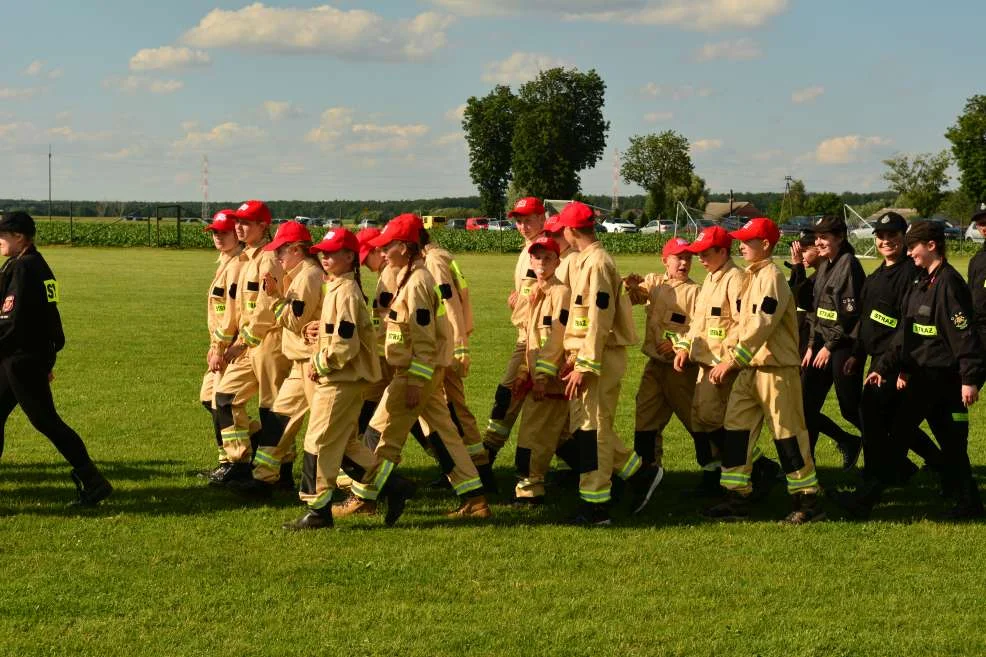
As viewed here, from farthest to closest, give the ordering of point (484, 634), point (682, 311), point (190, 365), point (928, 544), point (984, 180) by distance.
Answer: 1. point (984, 180)
2. point (190, 365)
3. point (682, 311)
4. point (928, 544)
5. point (484, 634)

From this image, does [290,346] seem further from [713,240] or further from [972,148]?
[972,148]

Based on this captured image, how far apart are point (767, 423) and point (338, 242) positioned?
321 cm

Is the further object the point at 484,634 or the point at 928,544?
the point at 928,544

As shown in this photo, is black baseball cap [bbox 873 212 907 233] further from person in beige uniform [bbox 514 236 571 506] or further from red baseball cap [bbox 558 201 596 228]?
person in beige uniform [bbox 514 236 571 506]

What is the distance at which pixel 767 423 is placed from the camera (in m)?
7.70

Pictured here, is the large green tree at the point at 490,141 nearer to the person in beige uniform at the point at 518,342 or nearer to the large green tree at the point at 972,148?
the large green tree at the point at 972,148

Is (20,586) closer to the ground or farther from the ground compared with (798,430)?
closer to the ground

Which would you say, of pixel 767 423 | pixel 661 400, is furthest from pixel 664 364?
pixel 767 423

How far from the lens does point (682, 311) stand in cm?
893

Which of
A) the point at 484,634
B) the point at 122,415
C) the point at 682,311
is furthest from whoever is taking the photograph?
the point at 122,415

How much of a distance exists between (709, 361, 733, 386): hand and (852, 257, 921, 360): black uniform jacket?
120 centimetres

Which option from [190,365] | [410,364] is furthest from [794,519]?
[190,365]

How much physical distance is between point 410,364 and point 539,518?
1477mm

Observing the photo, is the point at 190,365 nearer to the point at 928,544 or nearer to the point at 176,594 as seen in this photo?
the point at 176,594
